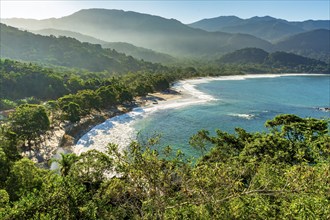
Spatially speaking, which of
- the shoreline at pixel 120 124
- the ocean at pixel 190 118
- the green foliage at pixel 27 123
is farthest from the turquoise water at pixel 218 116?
the green foliage at pixel 27 123

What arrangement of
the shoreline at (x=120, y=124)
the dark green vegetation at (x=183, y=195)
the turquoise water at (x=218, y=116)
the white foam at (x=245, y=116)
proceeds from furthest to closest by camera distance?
the white foam at (x=245, y=116)
the turquoise water at (x=218, y=116)
the shoreline at (x=120, y=124)
the dark green vegetation at (x=183, y=195)

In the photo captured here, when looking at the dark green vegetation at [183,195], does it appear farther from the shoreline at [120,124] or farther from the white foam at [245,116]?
the white foam at [245,116]

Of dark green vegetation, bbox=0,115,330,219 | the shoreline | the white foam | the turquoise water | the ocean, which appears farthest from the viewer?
the white foam

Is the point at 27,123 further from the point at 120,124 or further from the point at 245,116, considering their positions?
the point at 245,116

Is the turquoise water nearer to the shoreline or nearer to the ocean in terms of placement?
the ocean

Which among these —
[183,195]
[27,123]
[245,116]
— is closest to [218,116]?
[245,116]

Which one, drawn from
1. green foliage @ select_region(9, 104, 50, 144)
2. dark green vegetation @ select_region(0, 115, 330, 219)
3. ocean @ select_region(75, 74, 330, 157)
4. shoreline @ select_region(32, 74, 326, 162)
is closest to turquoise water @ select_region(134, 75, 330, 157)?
ocean @ select_region(75, 74, 330, 157)

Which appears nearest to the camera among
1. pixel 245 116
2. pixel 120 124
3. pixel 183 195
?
pixel 183 195

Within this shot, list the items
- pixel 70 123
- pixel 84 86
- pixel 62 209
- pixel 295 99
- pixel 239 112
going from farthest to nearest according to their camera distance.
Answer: pixel 295 99
pixel 84 86
pixel 239 112
pixel 70 123
pixel 62 209

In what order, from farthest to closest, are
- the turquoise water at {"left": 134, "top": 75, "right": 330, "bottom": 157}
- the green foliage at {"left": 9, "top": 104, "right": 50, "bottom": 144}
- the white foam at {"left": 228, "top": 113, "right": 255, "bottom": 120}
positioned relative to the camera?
the white foam at {"left": 228, "top": 113, "right": 255, "bottom": 120} → the turquoise water at {"left": 134, "top": 75, "right": 330, "bottom": 157} → the green foliage at {"left": 9, "top": 104, "right": 50, "bottom": 144}

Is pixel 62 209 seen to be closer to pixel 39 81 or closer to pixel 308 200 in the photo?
pixel 308 200

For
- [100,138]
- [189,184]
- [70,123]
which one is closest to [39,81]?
[70,123]
